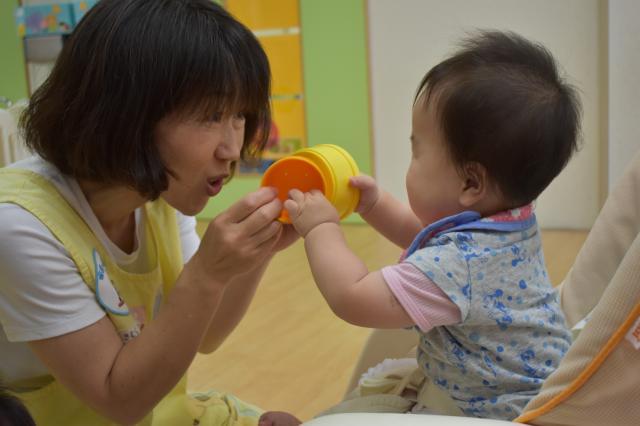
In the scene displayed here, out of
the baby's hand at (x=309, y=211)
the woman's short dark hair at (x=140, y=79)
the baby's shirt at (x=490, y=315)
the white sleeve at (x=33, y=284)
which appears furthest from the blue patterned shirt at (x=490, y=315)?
the white sleeve at (x=33, y=284)

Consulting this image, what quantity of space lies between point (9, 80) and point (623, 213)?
482 centimetres

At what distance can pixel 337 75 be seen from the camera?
4.12 m

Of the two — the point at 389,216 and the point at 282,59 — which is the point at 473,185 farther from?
the point at 282,59

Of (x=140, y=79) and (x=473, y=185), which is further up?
(x=140, y=79)

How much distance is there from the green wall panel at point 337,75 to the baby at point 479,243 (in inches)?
124

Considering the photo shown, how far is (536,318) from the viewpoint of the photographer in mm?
859

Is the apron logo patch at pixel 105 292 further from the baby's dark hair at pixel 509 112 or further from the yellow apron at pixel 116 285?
the baby's dark hair at pixel 509 112

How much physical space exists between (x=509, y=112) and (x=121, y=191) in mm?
533

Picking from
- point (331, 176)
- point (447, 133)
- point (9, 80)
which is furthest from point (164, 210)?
point (9, 80)

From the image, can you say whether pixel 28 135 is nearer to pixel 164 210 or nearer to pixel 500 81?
pixel 164 210

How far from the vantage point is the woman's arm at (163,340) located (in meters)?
0.90

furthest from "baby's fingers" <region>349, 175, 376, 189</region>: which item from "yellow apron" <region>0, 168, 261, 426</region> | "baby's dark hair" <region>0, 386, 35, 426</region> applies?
"baby's dark hair" <region>0, 386, 35, 426</region>

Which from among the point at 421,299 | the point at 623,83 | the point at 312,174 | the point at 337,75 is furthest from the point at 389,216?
the point at 337,75

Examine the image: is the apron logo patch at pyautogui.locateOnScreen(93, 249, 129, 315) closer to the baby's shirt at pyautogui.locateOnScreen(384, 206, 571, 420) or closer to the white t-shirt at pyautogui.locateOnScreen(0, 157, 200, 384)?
the white t-shirt at pyautogui.locateOnScreen(0, 157, 200, 384)
